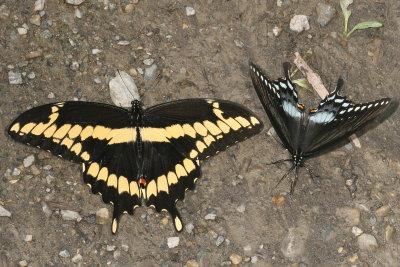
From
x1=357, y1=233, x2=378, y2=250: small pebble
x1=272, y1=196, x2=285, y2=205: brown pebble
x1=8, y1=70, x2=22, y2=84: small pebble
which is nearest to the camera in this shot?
x1=357, y1=233, x2=378, y2=250: small pebble

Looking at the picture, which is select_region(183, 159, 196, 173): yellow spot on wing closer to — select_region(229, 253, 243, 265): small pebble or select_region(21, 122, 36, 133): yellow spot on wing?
select_region(229, 253, 243, 265): small pebble

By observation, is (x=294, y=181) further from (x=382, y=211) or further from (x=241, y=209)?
(x=382, y=211)

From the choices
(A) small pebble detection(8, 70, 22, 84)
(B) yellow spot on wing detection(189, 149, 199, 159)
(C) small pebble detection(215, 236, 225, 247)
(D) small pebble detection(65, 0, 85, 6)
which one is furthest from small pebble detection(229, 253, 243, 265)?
(D) small pebble detection(65, 0, 85, 6)

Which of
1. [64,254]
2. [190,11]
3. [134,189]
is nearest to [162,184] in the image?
[134,189]

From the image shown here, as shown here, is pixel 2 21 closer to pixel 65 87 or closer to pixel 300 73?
pixel 65 87

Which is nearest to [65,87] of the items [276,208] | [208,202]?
[208,202]


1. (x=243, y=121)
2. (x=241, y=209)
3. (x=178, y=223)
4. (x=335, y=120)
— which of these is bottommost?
(x=178, y=223)

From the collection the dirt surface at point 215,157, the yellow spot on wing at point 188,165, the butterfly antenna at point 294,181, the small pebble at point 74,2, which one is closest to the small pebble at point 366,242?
the dirt surface at point 215,157
